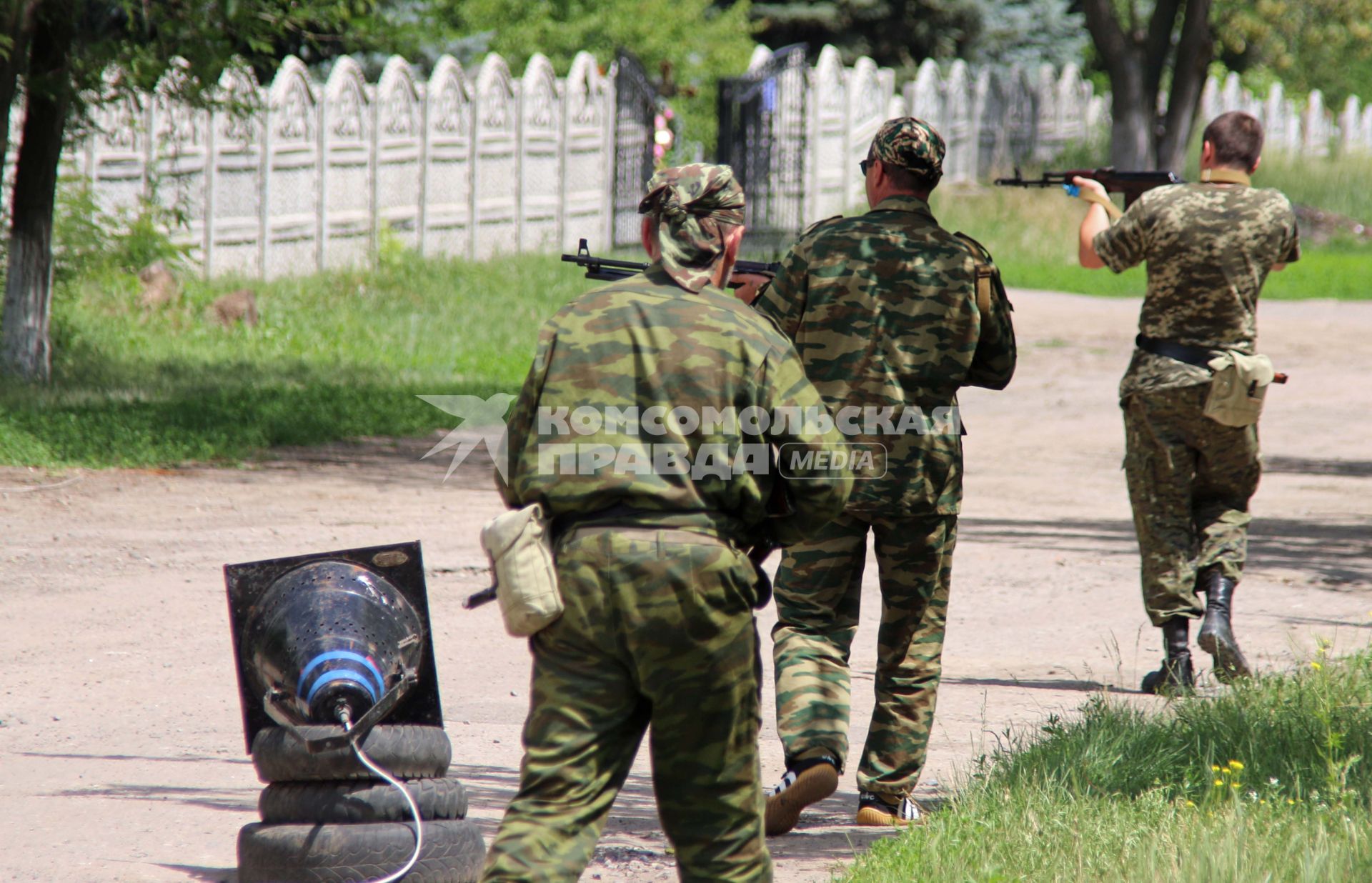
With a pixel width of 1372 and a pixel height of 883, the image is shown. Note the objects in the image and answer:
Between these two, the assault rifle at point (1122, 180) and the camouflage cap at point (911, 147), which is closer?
the camouflage cap at point (911, 147)

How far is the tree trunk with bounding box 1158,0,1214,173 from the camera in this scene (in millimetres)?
24969

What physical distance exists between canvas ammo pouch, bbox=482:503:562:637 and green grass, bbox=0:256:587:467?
7874mm

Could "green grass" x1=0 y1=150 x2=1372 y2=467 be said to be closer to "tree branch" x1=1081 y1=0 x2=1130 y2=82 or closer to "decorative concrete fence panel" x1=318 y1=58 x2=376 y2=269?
"decorative concrete fence panel" x1=318 y1=58 x2=376 y2=269

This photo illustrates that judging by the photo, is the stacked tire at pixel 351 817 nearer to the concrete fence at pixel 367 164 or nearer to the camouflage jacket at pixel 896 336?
the camouflage jacket at pixel 896 336

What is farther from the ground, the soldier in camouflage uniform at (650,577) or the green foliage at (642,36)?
the green foliage at (642,36)

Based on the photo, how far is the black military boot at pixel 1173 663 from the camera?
6074 millimetres

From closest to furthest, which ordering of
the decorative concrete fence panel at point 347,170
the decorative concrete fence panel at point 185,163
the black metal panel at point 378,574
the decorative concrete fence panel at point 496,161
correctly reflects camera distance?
the black metal panel at point 378,574 → the decorative concrete fence panel at point 185,163 → the decorative concrete fence panel at point 347,170 → the decorative concrete fence panel at point 496,161

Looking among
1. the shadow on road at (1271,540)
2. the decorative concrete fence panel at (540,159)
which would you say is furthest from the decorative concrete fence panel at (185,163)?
the shadow on road at (1271,540)

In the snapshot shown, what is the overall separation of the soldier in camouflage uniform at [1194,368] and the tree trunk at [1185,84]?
64.4 feet

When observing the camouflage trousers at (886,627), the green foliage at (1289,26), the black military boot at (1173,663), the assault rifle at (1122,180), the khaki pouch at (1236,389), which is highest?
the green foliage at (1289,26)

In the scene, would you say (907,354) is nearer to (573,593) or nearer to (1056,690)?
(573,593)

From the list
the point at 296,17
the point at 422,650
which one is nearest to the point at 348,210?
the point at 296,17

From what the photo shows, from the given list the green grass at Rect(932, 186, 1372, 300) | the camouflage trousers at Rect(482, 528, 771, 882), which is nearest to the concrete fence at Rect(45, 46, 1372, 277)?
the green grass at Rect(932, 186, 1372, 300)

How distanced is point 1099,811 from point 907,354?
4.40 ft
